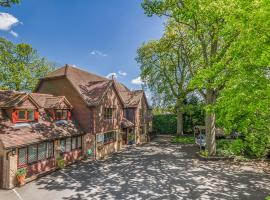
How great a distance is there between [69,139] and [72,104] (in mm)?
4961

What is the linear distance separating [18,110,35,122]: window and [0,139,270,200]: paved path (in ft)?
18.1

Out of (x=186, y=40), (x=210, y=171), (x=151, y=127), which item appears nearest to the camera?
(x=210, y=171)

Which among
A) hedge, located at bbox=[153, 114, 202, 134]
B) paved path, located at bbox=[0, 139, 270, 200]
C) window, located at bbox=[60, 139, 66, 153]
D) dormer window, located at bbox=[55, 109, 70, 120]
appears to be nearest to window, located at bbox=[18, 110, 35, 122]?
dormer window, located at bbox=[55, 109, 70, 120]

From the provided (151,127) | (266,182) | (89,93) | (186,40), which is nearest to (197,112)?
(151,127)

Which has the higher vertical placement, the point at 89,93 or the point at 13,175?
the point at 89,93

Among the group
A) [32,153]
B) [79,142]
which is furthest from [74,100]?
[32,153]

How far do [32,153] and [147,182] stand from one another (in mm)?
9998

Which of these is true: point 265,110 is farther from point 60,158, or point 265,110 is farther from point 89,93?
point 89,93

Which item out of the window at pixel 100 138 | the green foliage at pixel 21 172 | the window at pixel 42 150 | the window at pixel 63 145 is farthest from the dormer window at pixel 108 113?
the green foliage at pixel 21 172

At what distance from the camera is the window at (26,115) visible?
19.9m

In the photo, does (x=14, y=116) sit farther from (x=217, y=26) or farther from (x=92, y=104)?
(x=217, y=26)

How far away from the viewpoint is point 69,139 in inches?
949

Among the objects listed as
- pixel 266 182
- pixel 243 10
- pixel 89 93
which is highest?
pixel 243 10

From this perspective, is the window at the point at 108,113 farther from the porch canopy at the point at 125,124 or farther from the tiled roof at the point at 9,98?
the tiled roof at the point at 9,98
